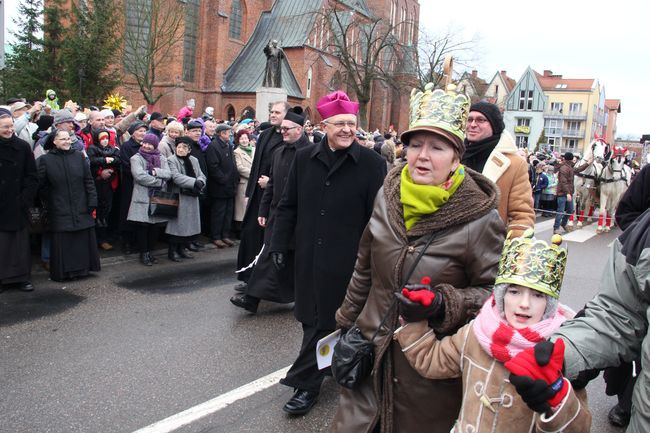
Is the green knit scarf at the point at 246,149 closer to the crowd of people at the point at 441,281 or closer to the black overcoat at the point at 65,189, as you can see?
the black overcoat at the point at 65,189

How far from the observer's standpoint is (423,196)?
2469 mm

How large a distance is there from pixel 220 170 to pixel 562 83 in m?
83.4

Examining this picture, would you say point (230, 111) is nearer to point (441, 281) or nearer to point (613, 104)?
point (441, 281)

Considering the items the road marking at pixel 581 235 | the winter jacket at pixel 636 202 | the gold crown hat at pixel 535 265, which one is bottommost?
the road marking at pixel 581 235

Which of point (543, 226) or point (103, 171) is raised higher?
point (103, 171)

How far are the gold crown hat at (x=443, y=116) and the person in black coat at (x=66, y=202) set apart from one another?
6037mm

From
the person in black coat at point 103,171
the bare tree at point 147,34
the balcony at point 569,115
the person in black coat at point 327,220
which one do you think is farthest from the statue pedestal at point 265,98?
the balcony at point 569,115

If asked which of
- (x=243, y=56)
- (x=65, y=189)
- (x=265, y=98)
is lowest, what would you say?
(x=65, y=189)

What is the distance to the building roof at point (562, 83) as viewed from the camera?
8019 centimetres

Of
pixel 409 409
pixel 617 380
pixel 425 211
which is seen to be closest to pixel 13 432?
pixel 409 409

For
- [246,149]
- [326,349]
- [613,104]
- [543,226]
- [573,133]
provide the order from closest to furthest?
[326,349]
[246,149]
[543,226]
[573,133]
[613,104]

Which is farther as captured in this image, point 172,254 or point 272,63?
point 272,63

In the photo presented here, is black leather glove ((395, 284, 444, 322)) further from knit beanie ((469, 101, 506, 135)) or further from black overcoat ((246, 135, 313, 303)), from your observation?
black overcoat ((246, 135, 313, 303))

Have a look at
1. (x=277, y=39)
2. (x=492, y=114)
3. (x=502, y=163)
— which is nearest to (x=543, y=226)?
(x=492, y=114)
